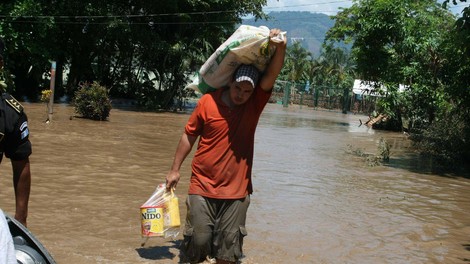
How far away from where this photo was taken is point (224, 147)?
4164 millimetres

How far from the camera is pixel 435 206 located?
30.8 feet

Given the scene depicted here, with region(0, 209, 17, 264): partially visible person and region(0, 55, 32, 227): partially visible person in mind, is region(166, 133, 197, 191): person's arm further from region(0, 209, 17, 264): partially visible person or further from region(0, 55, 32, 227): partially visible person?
region(0, 209, 17, 264): partially visible person

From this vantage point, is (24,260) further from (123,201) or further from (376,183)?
(376,183)

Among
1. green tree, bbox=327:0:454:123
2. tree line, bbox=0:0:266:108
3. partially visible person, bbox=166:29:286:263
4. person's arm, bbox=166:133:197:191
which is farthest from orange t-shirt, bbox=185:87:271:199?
tree line, bbox=0:0:266:108

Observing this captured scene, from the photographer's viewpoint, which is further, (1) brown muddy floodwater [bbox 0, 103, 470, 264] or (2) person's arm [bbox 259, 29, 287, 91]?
(1) brown muddy floodwater [bbox 0, 103, 470, 264]

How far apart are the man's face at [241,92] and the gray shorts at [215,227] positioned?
73 cm

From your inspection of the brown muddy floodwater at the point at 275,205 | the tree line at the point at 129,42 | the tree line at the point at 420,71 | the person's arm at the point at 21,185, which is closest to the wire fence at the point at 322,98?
the tree line at the point at 129,42

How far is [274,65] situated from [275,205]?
15.0 ft

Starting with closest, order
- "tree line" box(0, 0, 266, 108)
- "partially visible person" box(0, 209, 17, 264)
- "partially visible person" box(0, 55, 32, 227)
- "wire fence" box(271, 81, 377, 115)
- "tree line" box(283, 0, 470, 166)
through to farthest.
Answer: "partially visible person" box(0, 209, 17, 264) < "partially visible person" box(0, 55, 32, 227) < "tree line" box(283, 0, 470, 166) < "tree line" box(0, 0, 266, 108) < "wire fence" box(271, 81, 377, 115)


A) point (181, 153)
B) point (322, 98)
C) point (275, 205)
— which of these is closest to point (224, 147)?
point (181, 153)

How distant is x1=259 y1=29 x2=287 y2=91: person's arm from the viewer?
401 centimetres

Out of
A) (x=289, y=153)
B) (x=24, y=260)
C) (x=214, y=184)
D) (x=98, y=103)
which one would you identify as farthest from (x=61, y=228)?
(x=98, y=103)

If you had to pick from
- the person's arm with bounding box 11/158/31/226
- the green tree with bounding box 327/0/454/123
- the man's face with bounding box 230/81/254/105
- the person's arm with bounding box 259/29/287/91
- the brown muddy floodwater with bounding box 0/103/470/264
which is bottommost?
the brown muddy floodwater with bounding box 0/103/470/264

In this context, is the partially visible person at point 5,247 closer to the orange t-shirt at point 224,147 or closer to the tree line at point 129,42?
the orange t-shirt at point 224,147
